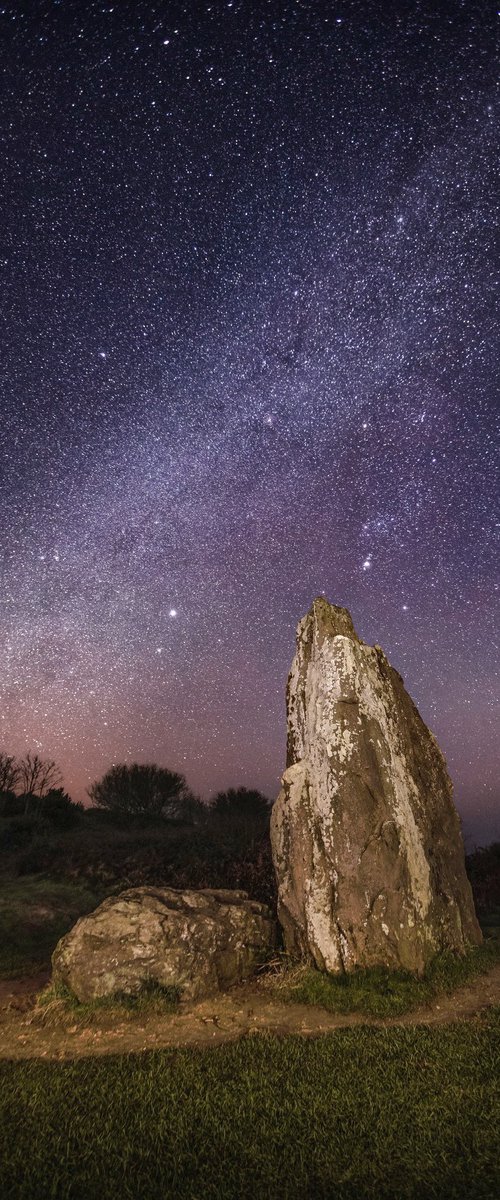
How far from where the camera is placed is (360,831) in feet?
27.4

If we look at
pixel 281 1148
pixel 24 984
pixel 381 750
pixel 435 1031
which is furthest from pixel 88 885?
pixel 281 1148

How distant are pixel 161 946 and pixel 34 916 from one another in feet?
26.7

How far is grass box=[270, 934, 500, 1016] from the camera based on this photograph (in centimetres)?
695

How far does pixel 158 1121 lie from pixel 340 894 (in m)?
4.23

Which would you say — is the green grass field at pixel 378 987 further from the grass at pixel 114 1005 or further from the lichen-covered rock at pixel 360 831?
the grass at pixel 114 1005

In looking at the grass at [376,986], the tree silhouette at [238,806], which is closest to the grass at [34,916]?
the grass at [376,986]

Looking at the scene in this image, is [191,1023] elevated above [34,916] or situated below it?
below

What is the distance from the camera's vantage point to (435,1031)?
6023mm

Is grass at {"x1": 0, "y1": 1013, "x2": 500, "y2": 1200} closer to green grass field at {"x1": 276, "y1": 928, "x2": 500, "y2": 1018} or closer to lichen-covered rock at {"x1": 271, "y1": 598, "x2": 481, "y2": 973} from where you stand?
green grass field at {"x1": 276, "y1": 928, "x2": 500, "y2": 1018}

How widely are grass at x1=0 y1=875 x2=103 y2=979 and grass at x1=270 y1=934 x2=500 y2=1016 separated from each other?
16.9 feet

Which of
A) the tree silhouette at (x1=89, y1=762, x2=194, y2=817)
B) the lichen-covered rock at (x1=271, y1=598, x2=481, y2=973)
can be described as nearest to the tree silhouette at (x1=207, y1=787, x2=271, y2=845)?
the tree silhouette at (x1=89, y1=762, x2=194, y2=817)

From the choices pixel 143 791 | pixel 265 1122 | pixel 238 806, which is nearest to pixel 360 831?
pixel 265 1122

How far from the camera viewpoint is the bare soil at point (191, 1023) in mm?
6254

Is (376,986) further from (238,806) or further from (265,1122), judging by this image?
(238,806)
